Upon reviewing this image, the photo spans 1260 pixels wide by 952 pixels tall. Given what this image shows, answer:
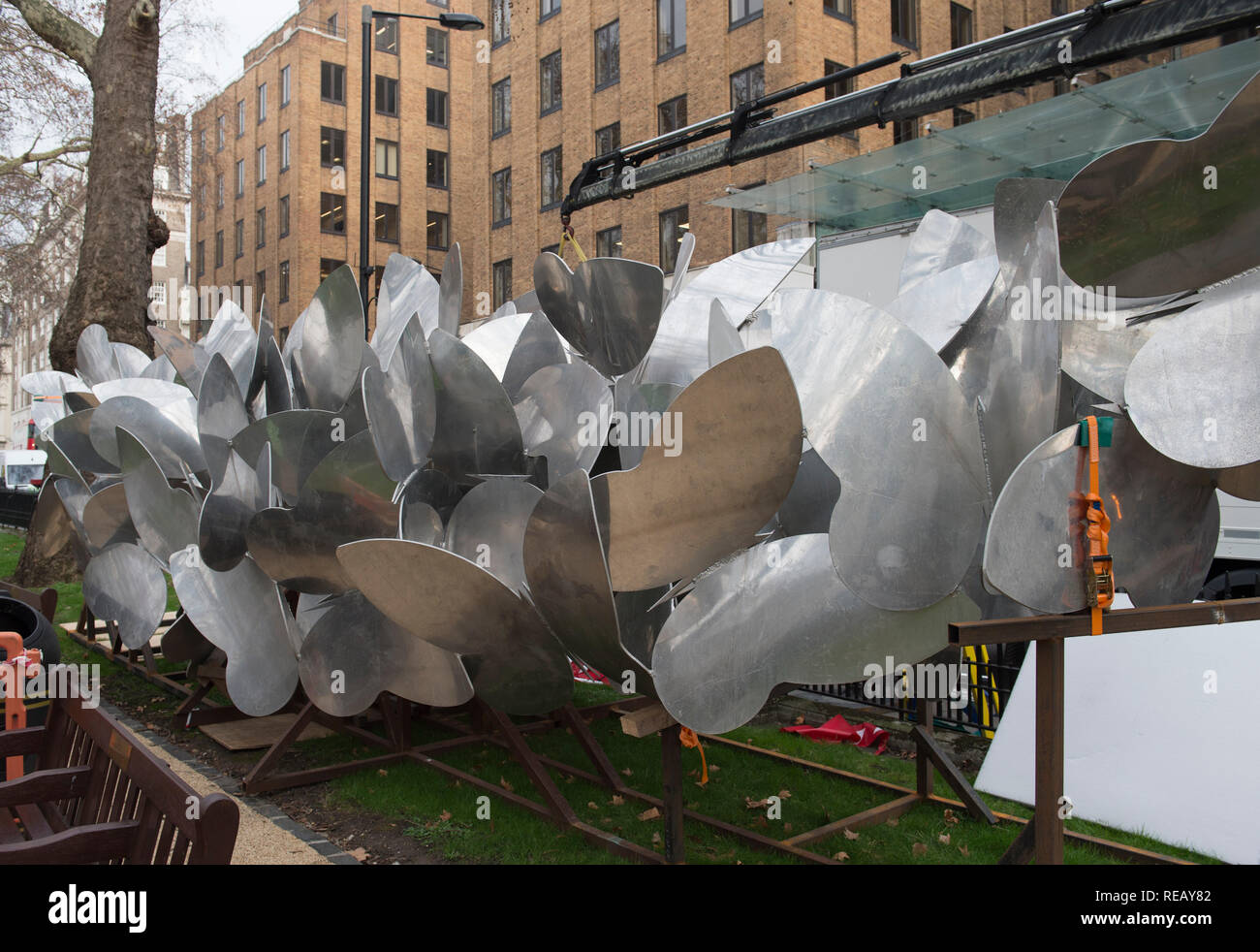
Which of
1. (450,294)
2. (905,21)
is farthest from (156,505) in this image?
(905,21)

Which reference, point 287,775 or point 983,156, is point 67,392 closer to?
point 287,775

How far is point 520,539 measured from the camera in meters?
3.86

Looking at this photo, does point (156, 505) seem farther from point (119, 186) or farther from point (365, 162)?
point (365, 162)

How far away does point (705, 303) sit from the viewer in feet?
15.0

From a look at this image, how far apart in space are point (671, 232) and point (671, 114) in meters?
3.09

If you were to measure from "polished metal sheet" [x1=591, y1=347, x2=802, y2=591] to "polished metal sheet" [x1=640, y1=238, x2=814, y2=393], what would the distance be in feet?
4.03

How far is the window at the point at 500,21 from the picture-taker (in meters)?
31.4

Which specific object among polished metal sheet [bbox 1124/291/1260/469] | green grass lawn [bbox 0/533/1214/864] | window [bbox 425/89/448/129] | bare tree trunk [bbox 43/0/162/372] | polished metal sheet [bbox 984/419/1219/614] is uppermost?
window [bbox 425/89/448/129]

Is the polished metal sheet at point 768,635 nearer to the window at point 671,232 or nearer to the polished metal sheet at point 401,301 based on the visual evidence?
the polished metal sheet at point 401,301

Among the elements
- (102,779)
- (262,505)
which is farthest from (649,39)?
(102,779)

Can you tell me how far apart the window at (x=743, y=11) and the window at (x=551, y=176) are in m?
7.26

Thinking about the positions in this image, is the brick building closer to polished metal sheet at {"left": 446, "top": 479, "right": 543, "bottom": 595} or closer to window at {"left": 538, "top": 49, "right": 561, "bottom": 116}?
window at {"left": 538, "top": 49, "right": 561, "bottom": 116}

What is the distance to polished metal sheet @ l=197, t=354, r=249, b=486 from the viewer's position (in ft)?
16.3

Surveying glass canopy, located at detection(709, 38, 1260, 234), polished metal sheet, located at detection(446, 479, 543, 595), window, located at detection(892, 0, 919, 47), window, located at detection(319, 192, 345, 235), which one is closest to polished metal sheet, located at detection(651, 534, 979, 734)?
polished metal sheet, located at detection(446, 479, 543, 595)
